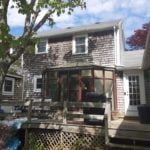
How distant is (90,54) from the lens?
1658 cm

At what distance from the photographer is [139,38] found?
33.2m

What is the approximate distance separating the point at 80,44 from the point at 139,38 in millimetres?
18074

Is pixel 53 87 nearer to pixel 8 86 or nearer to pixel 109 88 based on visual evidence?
pixel 109 88

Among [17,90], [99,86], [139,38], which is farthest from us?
[139,38]

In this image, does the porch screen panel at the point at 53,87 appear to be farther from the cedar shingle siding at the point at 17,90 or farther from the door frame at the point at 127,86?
the door frame at the point at 127,86

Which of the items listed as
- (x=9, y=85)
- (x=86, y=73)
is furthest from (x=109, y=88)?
(x=9, y=85)

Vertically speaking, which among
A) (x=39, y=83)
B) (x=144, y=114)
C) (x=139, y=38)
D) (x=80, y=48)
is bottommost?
(x=144, y=114)

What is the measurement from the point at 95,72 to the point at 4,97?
271 inches

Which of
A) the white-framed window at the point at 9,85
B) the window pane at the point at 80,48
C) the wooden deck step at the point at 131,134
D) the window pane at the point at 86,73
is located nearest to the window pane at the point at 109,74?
the window pane at the point at 86,73

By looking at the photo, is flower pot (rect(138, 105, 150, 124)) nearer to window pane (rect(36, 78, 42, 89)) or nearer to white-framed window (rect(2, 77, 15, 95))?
window pane (rect(36, 78, 42, 89))

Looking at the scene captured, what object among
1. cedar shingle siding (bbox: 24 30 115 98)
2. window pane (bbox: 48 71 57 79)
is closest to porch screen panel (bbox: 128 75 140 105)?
cedar shingle siding (bbox: 24 30 115 98)

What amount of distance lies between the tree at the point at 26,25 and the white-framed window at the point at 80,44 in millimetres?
6736

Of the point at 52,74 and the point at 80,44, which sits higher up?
the point at 80,44

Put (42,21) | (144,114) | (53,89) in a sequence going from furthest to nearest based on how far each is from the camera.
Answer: (53,89), (144,114), (42,21)
